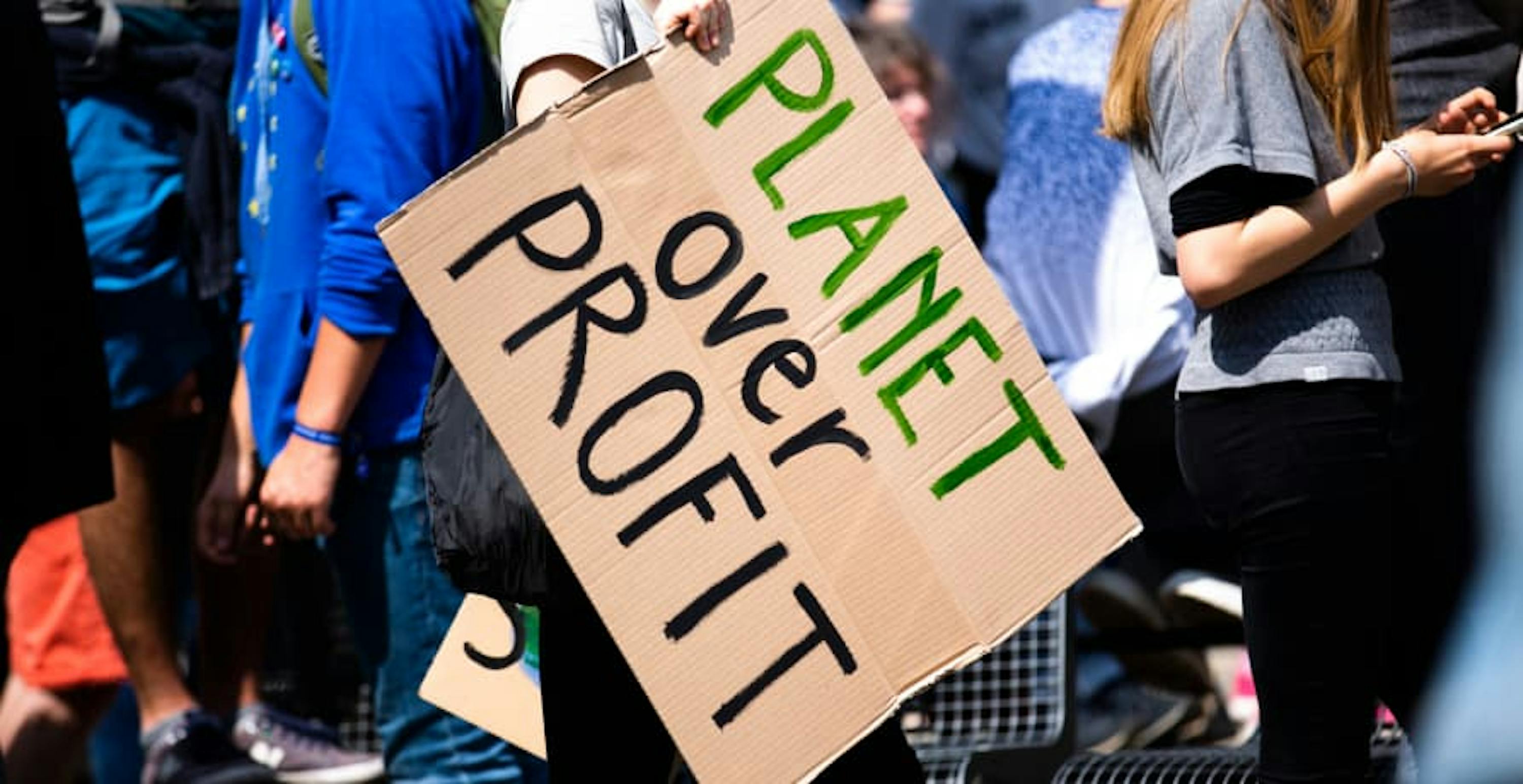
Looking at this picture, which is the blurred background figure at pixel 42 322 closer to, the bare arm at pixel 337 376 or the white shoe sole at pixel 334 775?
the bare arm at pixel 337 376

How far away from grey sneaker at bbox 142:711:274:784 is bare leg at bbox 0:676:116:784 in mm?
288

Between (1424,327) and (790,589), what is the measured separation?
1.37 metres

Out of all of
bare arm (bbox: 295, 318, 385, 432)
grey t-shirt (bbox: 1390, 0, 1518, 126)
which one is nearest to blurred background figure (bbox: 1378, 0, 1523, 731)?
grey t-shirt (bbox: 1390, 0, 1518, 126)

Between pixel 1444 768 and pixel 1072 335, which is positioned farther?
pixel 1072 335

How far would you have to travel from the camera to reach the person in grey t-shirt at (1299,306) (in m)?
3.26

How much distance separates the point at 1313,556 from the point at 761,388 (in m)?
0.70

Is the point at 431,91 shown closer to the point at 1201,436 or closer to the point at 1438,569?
the point at 1201,436

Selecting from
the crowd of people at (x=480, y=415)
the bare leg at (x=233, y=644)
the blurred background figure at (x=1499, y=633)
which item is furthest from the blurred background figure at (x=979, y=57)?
the blurred background figure at (x=1499, y=633)

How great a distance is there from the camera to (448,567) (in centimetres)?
329

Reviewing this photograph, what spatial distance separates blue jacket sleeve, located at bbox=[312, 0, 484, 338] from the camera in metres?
3.94

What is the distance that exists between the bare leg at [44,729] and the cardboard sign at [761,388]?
260 centimetres

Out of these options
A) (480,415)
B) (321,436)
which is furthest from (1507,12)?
(321,436)

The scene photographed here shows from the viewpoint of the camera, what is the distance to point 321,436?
402 centimetres

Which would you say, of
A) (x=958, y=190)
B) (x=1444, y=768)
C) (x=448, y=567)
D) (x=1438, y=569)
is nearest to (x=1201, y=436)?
(x=1438, y=569)
